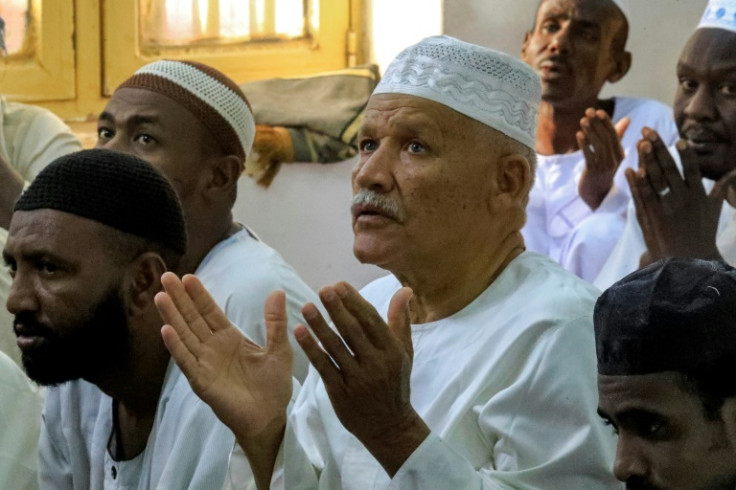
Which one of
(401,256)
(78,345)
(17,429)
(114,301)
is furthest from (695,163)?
(17,429)

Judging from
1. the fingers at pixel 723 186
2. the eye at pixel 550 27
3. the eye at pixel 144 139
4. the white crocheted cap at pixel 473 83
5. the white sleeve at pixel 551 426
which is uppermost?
the white crocheted cap at pixel 473 83

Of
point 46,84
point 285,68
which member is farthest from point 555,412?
point 46,84

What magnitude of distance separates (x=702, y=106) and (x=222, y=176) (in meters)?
1.56

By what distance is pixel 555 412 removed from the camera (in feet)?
9.15

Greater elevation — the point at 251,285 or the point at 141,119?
the point at 141,119

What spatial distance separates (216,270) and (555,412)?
5.45 ft

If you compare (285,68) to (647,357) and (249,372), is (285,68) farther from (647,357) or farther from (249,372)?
(647,357)

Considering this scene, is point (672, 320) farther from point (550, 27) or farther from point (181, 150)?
point (550, 27)

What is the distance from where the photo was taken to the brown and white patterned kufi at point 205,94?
4.45 metres

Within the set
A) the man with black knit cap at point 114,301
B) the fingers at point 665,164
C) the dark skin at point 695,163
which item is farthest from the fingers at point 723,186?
the man with black knit cap at point 114,301

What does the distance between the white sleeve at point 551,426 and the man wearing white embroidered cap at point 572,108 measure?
2.21 meters

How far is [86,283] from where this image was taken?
130 inches

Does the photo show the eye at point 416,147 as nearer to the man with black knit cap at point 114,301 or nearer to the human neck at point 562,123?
the man with black knit cap at point 114,301

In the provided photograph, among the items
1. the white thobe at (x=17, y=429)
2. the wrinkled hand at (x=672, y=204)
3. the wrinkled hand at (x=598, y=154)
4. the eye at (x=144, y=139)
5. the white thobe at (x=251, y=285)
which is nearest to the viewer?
the white thobe at (x=17, y=429)
